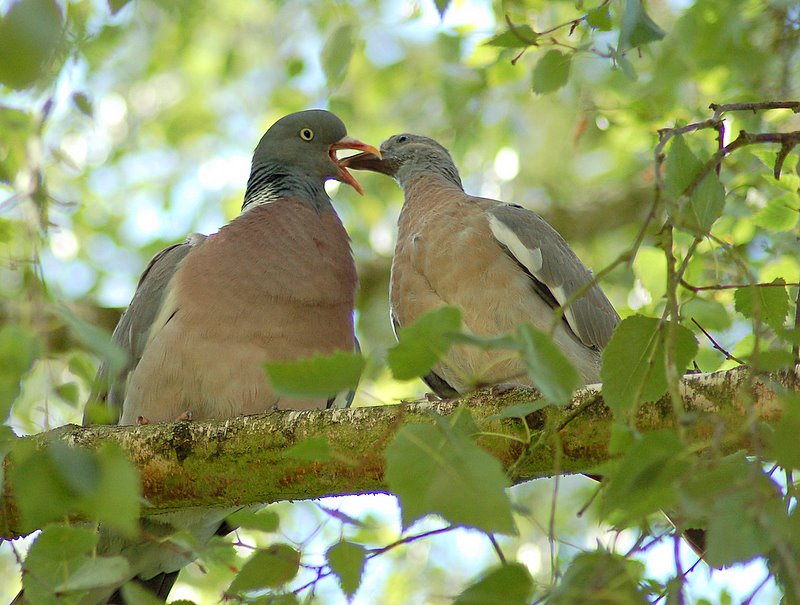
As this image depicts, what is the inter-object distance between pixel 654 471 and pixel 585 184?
709cm

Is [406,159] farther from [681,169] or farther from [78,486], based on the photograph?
[78,486]

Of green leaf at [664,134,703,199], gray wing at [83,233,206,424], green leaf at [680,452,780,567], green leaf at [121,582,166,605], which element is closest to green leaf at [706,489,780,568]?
green leaf at [680,452,780,567]

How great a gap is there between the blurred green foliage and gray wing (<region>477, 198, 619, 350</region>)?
9.7 inches

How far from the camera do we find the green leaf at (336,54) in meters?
4.08

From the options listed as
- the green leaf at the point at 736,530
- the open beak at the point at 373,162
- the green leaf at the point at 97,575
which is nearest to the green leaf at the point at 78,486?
the green leaf at the point at 97,575

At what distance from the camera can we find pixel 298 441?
2.58m

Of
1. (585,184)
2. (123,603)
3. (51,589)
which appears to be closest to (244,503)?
(123,603)

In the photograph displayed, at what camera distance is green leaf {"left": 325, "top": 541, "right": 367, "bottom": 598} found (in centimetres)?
167

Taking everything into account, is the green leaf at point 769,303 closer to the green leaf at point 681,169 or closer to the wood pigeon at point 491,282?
the green leaf at point 681,169

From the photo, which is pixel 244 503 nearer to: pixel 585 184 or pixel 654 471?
pixel 654 471

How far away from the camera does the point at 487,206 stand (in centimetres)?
404

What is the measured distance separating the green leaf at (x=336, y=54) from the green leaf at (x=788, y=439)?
3.10 meters

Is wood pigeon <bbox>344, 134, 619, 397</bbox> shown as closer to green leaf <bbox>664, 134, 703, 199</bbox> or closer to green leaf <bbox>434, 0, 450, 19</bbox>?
green leaf <bbox>434, 0, 450, 19</bbox>

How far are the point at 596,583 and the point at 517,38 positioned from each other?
5.75 feet
